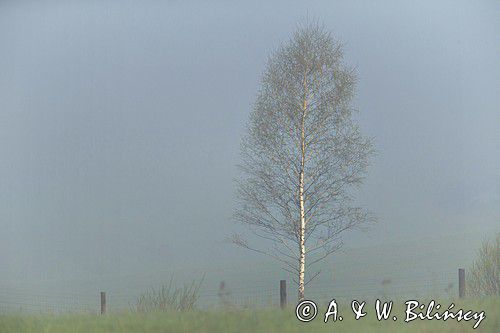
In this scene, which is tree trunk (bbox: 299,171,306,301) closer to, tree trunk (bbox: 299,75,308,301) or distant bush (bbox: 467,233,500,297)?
tree trunk (bbox: 299,75,308,301)

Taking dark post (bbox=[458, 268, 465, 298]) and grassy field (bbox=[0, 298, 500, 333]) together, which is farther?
dark post (bbox=[458, 268, 465, 298])

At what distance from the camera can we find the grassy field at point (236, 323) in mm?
12273

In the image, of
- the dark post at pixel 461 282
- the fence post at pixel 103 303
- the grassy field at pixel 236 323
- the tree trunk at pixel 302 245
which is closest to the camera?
the grassy field at pixel 236 323

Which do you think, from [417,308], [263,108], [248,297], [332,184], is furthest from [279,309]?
[263,108]

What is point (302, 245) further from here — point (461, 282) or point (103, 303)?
point (461, 282)

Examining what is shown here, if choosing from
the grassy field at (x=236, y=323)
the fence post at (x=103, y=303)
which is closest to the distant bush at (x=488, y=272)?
the grassy field at (x=236, y=323)

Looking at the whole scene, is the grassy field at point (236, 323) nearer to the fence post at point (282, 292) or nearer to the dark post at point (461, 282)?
the fence post at point (282, 292)

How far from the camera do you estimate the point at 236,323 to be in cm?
1288

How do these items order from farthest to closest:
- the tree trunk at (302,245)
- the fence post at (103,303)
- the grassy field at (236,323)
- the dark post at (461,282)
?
the dark post at (461,282) < the tree trunk at (302,245) < the fence post at (103,303) < the grassy field at (236,323)

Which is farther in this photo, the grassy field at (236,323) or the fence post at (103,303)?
the fence post at (103,303)

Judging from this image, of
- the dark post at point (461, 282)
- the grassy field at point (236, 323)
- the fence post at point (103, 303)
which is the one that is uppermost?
the dark post at point (461, 282)

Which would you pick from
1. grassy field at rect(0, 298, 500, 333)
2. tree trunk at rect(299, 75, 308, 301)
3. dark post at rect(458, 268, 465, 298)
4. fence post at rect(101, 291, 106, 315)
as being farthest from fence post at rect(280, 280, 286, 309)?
dark post at rect(458, 268, 465, 298)

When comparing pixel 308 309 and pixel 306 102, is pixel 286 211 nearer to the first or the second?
pixel 306 102

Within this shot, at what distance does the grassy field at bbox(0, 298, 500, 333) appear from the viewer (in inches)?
483
